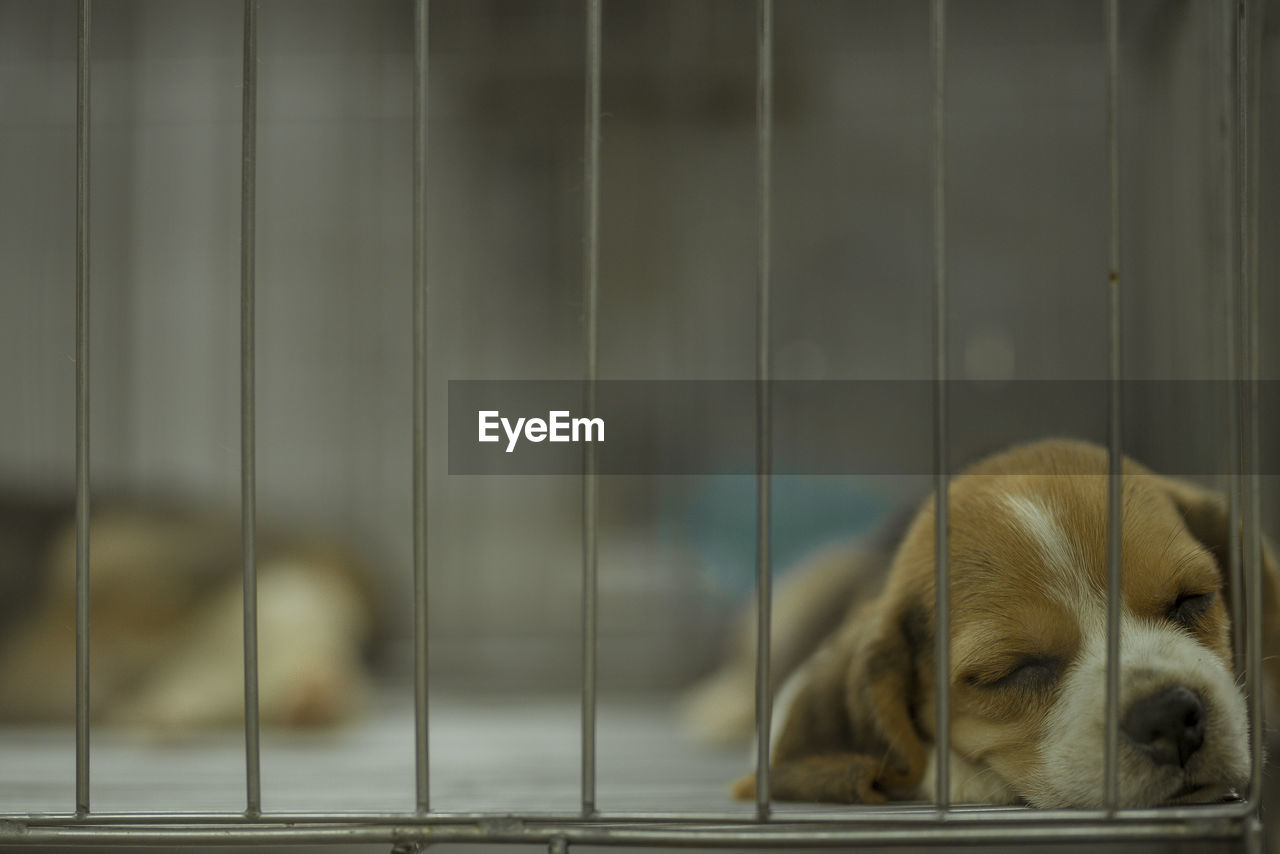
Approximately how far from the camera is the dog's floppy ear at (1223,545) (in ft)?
1.90

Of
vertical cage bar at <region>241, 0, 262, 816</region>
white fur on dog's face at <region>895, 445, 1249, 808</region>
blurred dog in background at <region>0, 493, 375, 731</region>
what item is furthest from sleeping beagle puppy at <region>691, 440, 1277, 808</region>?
blurred dog in background at <region>0, 493, 375, 731</region>

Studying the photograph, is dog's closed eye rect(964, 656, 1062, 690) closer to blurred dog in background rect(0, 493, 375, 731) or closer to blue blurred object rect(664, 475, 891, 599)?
blue blurred object rect(664, 475, 891, 599)

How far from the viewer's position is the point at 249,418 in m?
0.52

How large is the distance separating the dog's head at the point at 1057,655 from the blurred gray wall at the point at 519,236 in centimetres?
19

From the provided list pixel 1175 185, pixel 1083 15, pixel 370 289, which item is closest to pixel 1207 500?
pixel 1175 185

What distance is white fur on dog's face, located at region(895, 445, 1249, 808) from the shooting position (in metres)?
0.52

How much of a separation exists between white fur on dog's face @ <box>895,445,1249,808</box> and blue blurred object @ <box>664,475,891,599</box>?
216 millimetres

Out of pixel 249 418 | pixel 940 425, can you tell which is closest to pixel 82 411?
pixel 249 418

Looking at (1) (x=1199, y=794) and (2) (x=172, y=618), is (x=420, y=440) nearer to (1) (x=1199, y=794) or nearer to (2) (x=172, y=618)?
(1) (x=1199, y=794)

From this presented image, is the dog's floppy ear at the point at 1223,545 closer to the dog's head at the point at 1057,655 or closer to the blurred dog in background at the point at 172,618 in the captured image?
the dog's head at the point at 1057,655

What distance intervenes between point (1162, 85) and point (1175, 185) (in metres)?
0.08

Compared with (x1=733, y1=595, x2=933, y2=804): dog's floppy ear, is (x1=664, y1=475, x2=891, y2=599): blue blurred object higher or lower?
higher

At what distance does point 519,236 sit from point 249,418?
18.7 inches

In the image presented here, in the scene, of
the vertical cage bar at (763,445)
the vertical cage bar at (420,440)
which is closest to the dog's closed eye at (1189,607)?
the vertical cage bar at (763,445)
